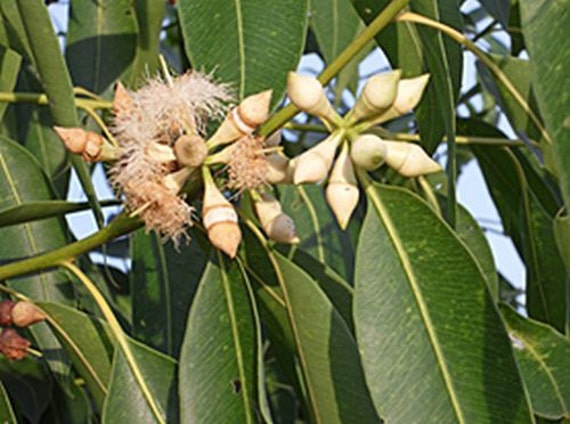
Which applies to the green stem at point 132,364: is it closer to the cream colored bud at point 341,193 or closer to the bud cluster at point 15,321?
the bud cluster at point 15,321

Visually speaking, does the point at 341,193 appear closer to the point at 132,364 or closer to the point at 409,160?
the point at 409,160

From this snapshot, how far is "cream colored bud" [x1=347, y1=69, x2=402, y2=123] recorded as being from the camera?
3.27 feet

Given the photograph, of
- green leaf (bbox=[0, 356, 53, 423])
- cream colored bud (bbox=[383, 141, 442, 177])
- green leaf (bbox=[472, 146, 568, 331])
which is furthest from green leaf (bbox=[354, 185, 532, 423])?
green leaf (bbox=[0, 356, 53, 423])

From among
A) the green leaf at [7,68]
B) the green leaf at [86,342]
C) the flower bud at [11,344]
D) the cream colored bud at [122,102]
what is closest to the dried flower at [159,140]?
the cream colored bud at [122,102]

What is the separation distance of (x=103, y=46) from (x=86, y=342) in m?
0.51

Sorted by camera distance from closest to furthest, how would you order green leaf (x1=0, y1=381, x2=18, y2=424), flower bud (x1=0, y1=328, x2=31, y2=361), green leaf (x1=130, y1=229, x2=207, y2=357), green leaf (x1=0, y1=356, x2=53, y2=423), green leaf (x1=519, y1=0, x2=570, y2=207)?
green leaf (x1=519, y1=0, x2=570, y2=207) → green leaf (x1=0, y1=381, x2=18, y2=424) → flower bud (x1=0, y1=328, x2=31, y2=361) → green leaf (x1=130, y1=229, x2=207, y2=357) → green leaf (x1=0, y1=356, x2=53, y2=423)

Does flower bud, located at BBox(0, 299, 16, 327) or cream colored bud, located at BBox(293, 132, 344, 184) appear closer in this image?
cream colored bud, located at BBox(293, 132, 344, 184)

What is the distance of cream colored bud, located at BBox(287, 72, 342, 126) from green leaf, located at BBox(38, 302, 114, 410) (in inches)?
14.6

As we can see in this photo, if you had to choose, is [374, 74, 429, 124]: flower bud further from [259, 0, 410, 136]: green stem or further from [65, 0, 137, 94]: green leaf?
[65, 0, 137, 94]: green leaf

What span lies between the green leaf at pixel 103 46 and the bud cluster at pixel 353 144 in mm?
642

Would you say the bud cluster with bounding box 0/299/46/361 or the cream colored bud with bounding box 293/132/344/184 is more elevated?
the cream colored bud with bounding box 293/132/344/184

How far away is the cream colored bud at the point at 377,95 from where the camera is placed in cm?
100

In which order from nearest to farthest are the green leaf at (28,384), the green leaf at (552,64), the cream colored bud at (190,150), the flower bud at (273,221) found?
the green leaf at (552,64), the cream colored bud at (190,150), the flower bud at (273,221), the green leaf at (28,384)

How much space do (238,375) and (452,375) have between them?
198 millimetres
